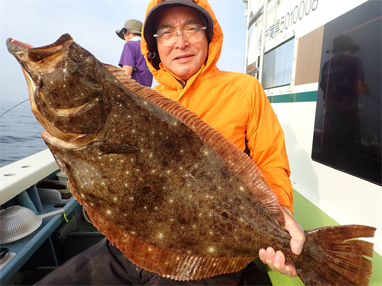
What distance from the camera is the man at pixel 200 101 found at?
1824 mm

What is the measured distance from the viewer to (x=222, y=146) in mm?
1413

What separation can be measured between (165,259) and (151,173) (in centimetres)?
57

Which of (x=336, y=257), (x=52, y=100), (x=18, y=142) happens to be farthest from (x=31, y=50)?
(x=18, y=142)

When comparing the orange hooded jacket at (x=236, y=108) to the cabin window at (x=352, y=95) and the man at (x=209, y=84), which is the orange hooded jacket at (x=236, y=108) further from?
the cabin window at (x=352, y=95)

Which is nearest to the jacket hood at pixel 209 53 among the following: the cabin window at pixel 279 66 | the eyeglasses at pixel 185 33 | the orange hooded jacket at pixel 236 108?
the orange hooded jacket at pixel 236 108

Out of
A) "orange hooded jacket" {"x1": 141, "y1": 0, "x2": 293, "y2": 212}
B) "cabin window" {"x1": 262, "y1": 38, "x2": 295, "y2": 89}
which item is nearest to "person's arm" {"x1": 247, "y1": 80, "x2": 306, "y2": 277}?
"orange hooded jacket" {"x1": 141, "y1": 0, "x2": 293, "y2": 212}

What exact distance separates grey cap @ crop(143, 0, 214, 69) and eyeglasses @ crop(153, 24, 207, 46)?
85 millimetres

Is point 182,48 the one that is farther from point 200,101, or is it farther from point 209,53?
point 200,101

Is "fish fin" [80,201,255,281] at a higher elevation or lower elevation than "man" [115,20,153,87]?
lower

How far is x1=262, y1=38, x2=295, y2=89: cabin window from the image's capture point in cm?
395

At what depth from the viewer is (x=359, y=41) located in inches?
95.8

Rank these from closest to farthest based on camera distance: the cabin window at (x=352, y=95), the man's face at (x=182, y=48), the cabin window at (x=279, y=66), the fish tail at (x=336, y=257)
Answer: the fish tail at (x=336, y=257)
the man's face at (x=182, y=48)
the cabin window at (x=352, y=95)
the cabin window at (x=279, y=66)

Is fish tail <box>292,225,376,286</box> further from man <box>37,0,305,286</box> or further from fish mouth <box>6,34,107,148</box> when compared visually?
fish mouth <box>6,34,107,148</box>

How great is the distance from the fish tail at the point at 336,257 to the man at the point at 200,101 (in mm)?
372
